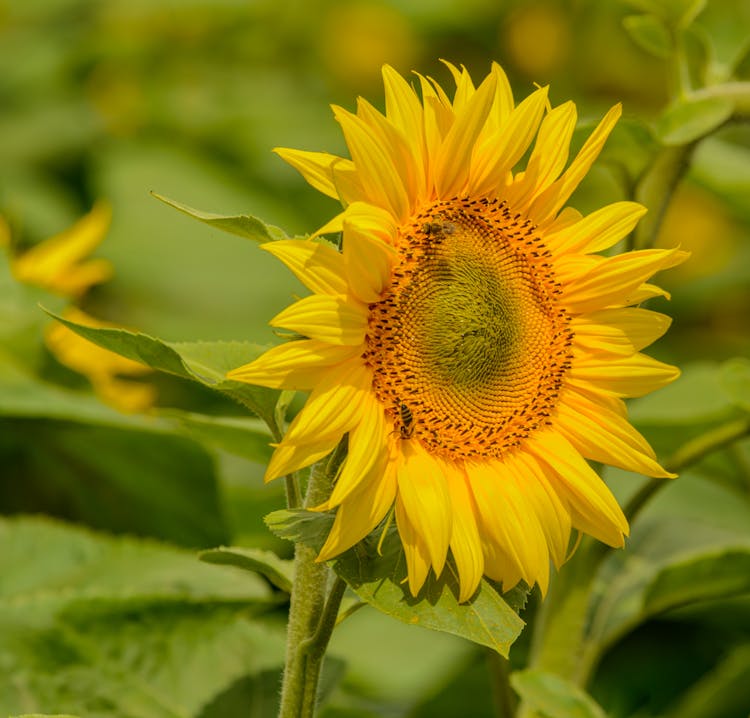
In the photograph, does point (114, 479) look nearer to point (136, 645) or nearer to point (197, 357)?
point (136, 645)

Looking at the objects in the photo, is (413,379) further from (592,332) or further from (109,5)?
(109,5)

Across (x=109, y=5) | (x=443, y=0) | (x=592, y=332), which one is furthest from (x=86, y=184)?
(x=592, y=332)

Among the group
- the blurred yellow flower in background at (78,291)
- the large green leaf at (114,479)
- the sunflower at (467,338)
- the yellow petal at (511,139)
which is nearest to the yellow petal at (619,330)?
the sunflower at (467,338)

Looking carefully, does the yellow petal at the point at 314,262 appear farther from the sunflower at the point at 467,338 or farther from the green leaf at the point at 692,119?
the green leaf at the point at 692,119

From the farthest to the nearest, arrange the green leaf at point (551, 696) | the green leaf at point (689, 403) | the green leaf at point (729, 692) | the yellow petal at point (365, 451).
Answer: the green leaf at point (689, 403), the green leaf at point (729, 692), the green leaf at point (551, 696), the yellow petal at point (365, 451)

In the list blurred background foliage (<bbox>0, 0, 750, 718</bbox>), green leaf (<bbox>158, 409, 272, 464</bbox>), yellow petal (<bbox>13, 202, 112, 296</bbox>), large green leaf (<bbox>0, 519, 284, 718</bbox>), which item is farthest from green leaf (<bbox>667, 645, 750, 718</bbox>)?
yellow petal (<bbox>13, 202, 112, 296</bbox>)

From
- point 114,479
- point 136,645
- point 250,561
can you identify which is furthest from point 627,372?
point 114,479

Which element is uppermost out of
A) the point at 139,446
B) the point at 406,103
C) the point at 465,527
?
the point at 406,103

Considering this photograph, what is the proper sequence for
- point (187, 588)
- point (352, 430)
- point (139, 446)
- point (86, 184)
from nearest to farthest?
Answer: 1. point (352, 430)
2. point (187, 588)
3. point (139, 446)
4. point (86, 184)
